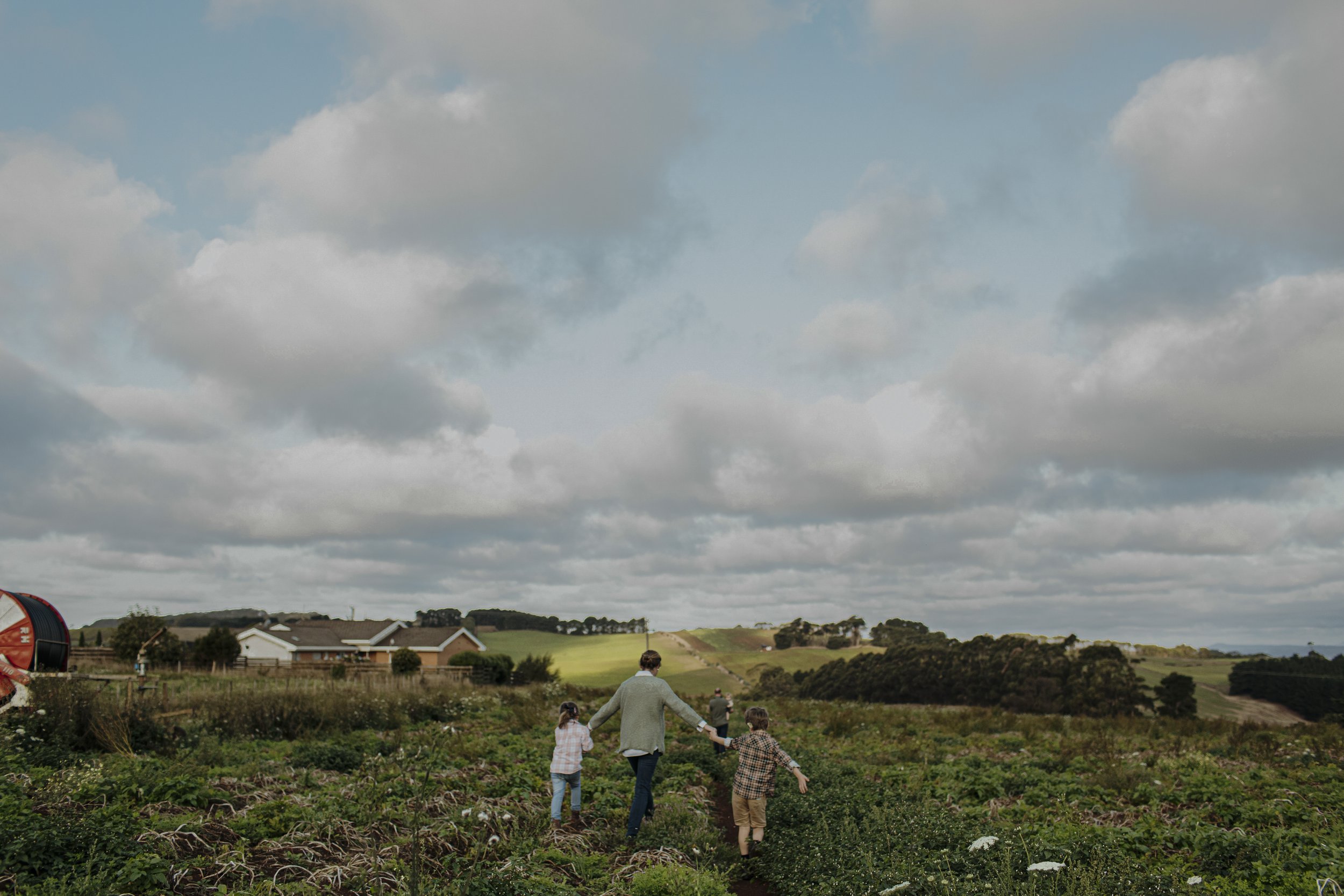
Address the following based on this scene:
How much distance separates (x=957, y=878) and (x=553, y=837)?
4.25 m

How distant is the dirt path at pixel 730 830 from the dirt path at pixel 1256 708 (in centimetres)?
3010

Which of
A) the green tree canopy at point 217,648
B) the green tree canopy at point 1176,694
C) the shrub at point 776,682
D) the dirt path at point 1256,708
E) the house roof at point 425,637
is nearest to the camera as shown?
the dirt path at point 1256,708

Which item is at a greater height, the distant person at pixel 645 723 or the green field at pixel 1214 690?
the distant person at pixel 645 723

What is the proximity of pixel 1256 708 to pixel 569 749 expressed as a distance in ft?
136

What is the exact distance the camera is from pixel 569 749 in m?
9.79

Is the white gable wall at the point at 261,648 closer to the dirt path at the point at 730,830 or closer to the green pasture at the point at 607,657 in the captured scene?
the green pasture at the point at 607,657

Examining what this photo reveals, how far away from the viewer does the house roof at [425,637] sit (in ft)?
217

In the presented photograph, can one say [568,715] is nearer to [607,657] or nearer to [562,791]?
[562,791]

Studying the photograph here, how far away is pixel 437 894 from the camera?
5.88 metres

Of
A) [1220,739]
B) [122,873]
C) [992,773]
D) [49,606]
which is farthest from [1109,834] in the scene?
[49,606]

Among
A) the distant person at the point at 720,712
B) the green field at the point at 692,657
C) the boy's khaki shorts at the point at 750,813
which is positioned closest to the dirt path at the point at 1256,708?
the green field at the point at 692,657

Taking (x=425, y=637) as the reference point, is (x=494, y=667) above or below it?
above

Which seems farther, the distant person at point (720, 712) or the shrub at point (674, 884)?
the distant person at point (720, 712)

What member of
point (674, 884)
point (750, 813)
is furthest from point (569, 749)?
point (674, 884)
